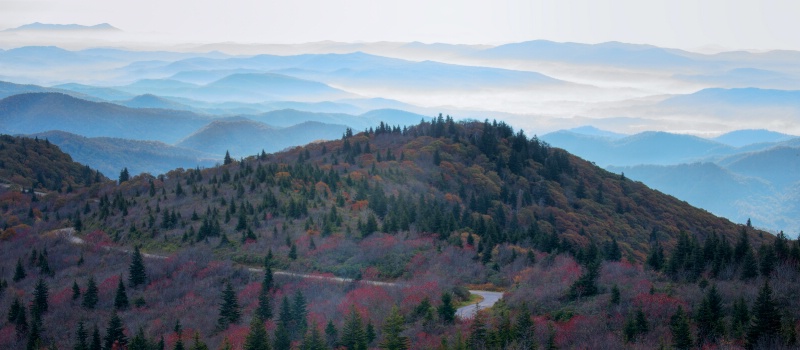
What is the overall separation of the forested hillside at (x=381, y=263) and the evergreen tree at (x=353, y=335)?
0.11 m

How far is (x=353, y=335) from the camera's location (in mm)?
35531

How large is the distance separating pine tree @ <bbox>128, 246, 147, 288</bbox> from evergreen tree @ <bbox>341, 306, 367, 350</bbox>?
27722 mm

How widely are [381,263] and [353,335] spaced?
19.5 m

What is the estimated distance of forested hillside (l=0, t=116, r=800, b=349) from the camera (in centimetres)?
3456

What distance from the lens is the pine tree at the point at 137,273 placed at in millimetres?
56969

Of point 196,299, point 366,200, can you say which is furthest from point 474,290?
point 366,200

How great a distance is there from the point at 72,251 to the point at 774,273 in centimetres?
6242

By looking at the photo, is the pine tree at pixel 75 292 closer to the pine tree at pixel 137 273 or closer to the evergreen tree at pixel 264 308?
the pine tree at pixel 137 273

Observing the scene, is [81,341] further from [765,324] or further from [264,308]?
[765,324]

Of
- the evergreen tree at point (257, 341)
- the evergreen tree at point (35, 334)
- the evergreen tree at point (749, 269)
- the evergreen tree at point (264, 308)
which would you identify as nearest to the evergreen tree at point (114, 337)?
the evergreen tree at point (35, 334)

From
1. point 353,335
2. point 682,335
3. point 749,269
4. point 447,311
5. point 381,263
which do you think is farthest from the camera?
point 381,263

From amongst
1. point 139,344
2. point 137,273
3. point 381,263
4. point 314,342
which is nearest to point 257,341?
point 314,342

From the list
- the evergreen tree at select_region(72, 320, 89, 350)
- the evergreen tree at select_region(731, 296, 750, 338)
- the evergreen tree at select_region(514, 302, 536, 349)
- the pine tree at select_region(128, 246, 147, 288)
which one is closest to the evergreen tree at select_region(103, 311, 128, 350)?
the evergreen tree at select_region(72, 320, 89, 350)

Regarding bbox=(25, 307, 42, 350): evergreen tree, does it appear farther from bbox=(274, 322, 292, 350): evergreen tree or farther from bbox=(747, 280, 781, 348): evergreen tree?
bbox=(747, 280, 781, 348): evergreen tree
